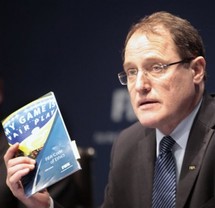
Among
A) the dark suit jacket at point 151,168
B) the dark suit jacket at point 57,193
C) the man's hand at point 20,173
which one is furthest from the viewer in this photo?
the dark suit jacket at point 57,193

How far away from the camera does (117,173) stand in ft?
6.89

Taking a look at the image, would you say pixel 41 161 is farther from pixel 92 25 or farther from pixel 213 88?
pixel 92 25

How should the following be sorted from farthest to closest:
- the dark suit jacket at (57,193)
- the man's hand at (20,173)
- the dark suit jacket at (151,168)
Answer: the dark suit jacket at (57,193), the man's hand at (20,173), the dark suit jacket at (151,168)

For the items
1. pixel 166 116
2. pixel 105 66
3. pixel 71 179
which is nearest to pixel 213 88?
Answer: pixel 105 66

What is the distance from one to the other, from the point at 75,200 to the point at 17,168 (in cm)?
60

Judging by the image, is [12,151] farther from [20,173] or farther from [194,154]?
[194,154]

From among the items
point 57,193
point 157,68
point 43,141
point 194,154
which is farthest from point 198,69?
point 57,193

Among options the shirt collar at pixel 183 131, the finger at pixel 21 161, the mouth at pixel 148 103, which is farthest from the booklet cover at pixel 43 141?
the shirt collar at pixel 183 131

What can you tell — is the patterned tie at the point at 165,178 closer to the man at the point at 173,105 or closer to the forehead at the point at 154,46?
the man at the point at 173,105

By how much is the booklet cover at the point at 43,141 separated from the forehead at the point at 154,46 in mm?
370

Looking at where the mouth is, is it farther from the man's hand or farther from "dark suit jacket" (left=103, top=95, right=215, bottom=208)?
the man's hand

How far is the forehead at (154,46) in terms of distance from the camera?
182 cm

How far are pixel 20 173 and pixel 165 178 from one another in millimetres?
566

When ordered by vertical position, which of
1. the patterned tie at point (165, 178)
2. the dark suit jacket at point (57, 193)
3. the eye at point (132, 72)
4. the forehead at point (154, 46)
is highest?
the forehead at point (154, 46)
